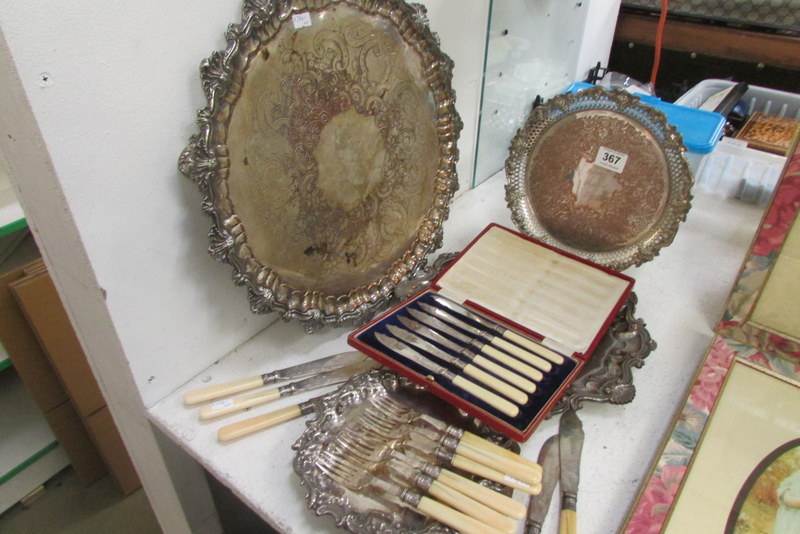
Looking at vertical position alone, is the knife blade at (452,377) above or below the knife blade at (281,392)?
above

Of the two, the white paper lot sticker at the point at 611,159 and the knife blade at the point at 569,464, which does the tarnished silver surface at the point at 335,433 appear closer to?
the knife blade at the point at 569,464

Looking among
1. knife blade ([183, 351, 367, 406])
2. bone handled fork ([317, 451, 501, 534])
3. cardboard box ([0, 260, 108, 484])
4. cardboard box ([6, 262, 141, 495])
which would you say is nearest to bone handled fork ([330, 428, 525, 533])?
bone handled fork ([317, 451, 501, 534])

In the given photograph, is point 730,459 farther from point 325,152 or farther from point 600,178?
point 325,152

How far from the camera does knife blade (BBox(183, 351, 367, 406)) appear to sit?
61 cm

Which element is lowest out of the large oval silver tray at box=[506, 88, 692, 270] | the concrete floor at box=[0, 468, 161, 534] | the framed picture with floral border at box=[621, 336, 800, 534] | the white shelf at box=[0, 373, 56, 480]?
the concrete floor at box=[0, 468, 161, 534]

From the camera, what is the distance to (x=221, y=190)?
20.0 inches

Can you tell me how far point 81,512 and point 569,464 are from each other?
1.12m

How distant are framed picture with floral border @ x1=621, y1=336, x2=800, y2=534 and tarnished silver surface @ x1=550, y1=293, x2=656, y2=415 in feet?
0.20

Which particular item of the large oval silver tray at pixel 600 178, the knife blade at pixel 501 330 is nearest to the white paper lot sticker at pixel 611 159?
the large oval silver tray at pixel 600 178

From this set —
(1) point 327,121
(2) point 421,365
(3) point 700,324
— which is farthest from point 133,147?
(3) point 700,324

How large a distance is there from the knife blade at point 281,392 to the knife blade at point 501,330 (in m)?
0.12

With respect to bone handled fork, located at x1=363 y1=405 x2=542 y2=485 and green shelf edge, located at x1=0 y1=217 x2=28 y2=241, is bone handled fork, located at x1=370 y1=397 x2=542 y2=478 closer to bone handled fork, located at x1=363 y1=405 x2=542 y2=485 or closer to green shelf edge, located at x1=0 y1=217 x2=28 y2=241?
bone handled fork, located at x1=363 y1=405 x2=542 y2=485

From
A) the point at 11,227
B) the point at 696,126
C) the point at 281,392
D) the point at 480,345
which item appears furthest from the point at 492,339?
the point at 11,227

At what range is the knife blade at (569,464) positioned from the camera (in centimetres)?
51
